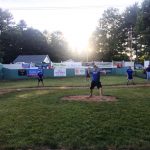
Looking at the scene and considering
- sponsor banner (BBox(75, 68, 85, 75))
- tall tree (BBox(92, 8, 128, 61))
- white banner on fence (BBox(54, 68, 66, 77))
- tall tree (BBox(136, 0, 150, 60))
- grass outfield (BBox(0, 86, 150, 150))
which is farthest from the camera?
tall tree (BBox(92, 8, 128, 61))

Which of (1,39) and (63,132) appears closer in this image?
(63,132)

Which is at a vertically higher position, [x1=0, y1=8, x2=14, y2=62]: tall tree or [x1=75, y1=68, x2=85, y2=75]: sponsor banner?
[x1=0, y1=8, x2=14, y2=62]: tall tree

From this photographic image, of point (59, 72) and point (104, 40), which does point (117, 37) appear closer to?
point (104, 40)

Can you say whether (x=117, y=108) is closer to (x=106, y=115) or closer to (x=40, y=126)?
(x=106, y=115)

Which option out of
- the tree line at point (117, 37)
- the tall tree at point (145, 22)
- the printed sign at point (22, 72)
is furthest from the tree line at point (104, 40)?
the printed sign at point (22, 72)

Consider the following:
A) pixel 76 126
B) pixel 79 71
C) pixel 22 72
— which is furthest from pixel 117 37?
pixel 76 126

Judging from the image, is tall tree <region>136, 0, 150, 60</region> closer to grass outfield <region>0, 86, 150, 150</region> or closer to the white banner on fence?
the white banner on fence

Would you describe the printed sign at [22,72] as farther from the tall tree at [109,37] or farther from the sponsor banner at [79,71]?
the tall tree at [109,37]

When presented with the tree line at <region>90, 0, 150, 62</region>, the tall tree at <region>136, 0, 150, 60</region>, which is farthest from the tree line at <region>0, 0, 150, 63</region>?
the tall tree at <region>136, 0, 150, 60</region>

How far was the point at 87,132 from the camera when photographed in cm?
1019

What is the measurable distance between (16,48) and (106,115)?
73.7 meters

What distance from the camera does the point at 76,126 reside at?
11.0 meters

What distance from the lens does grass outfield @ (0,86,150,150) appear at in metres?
9.07

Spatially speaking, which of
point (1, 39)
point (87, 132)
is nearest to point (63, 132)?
point (87, 132)
